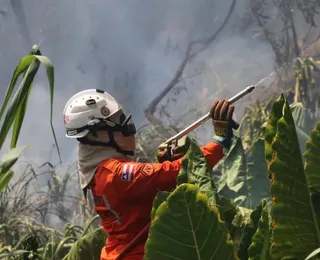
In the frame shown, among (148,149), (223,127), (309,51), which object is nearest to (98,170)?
(223,127)

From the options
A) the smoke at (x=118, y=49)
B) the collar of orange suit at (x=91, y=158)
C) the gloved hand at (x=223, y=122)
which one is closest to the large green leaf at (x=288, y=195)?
the gloved hand at (x=223, y=122)

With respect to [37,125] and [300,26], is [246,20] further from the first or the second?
[37,125]

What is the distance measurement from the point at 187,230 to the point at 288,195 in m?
0.09

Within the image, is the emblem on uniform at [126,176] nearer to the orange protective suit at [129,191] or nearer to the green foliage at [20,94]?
the orange protective suit at [129,191]

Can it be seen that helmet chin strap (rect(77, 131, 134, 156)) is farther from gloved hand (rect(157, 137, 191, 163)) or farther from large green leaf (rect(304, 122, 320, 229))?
large green leaf (rect(304, 122, 320, 229))

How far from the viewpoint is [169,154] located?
50.1 inches

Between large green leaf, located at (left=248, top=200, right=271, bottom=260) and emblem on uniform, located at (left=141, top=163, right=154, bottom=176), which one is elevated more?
large green leaf, located at (left=248, top=200, right=271, bottom=260)

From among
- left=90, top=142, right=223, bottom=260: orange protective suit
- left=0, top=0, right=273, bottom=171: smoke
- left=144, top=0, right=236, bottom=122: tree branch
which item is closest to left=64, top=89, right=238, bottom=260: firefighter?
left=90, top=142, right=223, bottom=260: orange protective suit

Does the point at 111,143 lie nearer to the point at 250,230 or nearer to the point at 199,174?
the point at 199,174

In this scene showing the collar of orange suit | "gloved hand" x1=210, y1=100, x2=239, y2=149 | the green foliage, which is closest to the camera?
the green foliage

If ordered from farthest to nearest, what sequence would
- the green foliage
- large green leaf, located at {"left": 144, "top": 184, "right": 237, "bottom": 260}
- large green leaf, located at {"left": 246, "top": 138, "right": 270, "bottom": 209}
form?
large green leaf, located at {"left": 246, "top": 138, "right": 270, "bottom": 209}
the green foliage
large green leaf, located at {"left": 144, "top": 184, "right": 237, "bottom": 260}

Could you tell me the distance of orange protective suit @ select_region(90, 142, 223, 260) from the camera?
1195 millimetres

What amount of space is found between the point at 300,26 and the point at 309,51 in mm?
291

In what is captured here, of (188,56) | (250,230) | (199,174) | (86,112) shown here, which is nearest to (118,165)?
(86,112)
